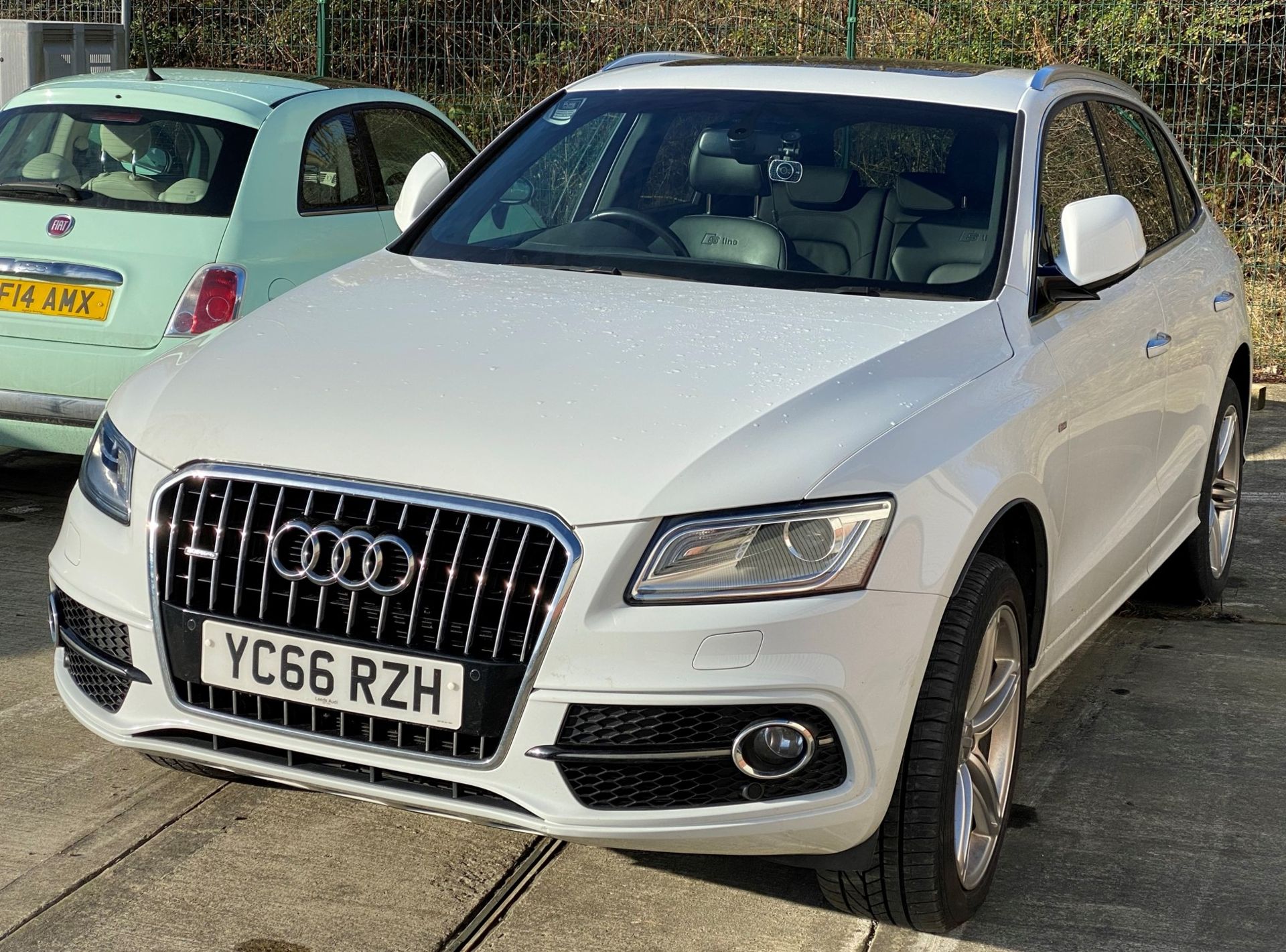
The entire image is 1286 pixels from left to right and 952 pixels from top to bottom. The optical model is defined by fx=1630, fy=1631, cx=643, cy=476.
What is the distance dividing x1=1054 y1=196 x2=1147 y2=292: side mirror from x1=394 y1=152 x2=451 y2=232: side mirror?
5.84ft

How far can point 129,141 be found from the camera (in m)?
6.21

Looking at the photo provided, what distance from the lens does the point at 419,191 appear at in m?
4.65

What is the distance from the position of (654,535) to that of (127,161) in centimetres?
407

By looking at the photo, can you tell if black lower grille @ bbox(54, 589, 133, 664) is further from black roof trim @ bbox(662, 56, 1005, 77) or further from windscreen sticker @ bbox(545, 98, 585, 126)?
black roof trim @ bbox(662, 56, 1005, 77)

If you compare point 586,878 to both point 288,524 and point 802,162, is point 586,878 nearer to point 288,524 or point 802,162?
point 288,524

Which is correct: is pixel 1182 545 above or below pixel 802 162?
below

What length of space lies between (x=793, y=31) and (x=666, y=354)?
8.73 meters

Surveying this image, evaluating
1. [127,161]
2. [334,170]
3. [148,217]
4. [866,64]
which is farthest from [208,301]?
[866,64]

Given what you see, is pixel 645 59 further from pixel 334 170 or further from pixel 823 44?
pixel 823 44

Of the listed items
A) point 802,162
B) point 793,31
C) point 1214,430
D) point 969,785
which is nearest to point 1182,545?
point 1214,430

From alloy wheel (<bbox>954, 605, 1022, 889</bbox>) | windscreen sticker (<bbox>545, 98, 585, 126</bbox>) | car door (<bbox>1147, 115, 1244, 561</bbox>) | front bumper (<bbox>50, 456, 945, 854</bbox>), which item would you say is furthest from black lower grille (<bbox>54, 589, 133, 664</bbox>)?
car door (<bbox>1147, 115, 1244, 561</bbox>)

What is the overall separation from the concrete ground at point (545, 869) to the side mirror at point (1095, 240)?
50.3 inches

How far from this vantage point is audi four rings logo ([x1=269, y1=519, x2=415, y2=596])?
2873 millimetres

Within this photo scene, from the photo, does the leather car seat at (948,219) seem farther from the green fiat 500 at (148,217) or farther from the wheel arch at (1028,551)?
the green fiat 500 at (148,217)
